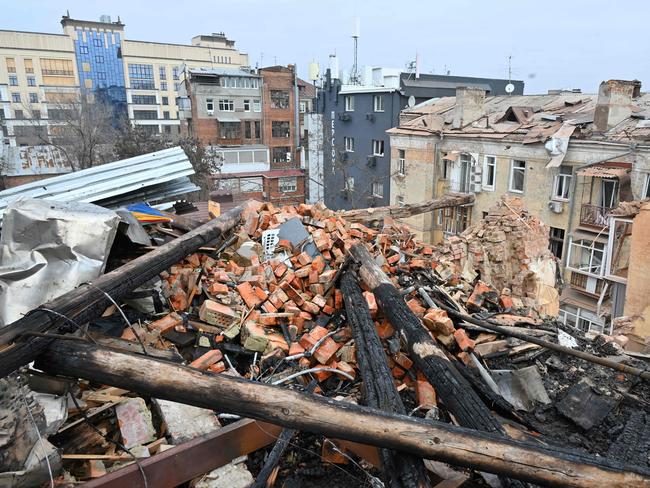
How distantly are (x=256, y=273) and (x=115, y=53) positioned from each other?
57477mm

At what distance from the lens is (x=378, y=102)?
28203 millimetres

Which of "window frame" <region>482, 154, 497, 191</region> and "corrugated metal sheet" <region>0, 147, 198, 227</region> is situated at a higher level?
"corrugated metal sheet" <region>0, 147, 198, 227</region>

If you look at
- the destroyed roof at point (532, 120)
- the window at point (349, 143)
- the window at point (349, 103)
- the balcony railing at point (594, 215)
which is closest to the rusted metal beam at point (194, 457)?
the balcony railing at point (594, 215)

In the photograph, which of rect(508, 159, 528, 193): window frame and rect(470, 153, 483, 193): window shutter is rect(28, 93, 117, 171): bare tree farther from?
rect(508, 159, 528, 193): window frame

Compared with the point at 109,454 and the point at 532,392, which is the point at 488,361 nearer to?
the point at 532,392

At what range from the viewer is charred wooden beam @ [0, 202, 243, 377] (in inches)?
117

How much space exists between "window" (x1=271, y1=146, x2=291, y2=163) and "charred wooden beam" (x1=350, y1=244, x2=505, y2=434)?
30026 mm

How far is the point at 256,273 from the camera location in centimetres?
627

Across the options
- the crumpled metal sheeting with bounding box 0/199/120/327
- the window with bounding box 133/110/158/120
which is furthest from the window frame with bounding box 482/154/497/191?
the window with bounding box 133/110/158/120

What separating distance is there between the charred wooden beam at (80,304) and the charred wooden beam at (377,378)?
2294mm

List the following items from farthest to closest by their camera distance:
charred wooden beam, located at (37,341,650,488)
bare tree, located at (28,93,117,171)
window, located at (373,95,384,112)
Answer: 1. window, located at (373,95,384,112)
2. bare tree, located at (28,93,117,171)
3. charred wooden beam, located at (37,341,650,488)

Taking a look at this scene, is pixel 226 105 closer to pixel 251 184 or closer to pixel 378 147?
pixel 251 184

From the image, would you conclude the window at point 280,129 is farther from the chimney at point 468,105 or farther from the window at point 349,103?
the chimney at point 468,105

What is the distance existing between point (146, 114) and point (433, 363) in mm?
56682
